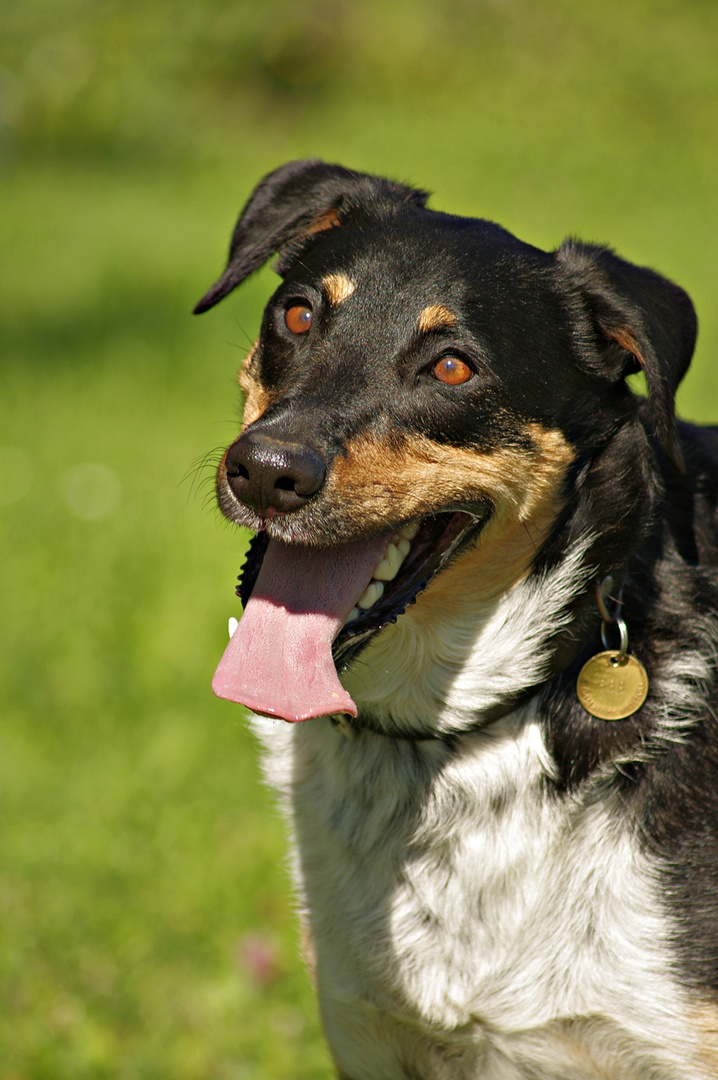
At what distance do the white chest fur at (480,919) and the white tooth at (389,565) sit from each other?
469 mm

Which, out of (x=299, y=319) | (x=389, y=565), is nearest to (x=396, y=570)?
(x=389, y=565)

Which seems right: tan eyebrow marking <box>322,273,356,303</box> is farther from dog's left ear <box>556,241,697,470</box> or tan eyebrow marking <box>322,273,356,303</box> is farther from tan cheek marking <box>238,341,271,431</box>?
dog's left ear <box>556,241,697,470</box>

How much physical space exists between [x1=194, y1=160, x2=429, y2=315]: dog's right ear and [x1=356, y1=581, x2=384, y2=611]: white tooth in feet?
3.34

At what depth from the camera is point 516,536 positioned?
106 inches

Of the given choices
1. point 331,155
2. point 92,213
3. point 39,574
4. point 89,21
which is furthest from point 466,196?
point 39,574

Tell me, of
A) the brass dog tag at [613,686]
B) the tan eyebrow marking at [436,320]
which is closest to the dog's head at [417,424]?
the tan eyebrow marking at [436,320]

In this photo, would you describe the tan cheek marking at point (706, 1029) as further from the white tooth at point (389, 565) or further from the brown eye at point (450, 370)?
the brown eye at point (450, 370)

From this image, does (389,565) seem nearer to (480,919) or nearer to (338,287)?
(338,287)

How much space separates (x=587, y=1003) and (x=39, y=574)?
172 inches

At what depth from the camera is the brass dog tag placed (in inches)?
102

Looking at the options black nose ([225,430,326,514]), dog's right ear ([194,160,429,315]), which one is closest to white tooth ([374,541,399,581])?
black nose ([225,430,326,514])

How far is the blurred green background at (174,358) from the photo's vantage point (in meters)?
3.84

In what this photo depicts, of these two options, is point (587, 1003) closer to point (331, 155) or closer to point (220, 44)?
point (331, 155)

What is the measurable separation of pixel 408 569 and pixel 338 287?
721 mm
